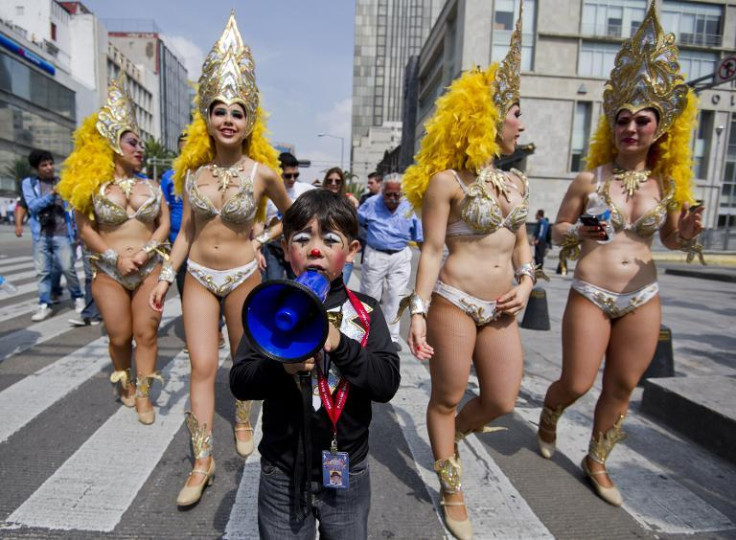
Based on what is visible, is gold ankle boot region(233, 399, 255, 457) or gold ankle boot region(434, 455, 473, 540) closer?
gold ankle boot region(434, 455, 473, 540)

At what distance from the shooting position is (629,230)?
2760mm

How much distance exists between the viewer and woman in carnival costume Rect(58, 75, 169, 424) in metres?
3.42

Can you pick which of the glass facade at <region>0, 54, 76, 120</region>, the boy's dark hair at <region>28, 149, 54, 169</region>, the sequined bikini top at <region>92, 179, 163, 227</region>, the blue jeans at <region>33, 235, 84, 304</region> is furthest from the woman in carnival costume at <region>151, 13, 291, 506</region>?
the glass facade at <region>0, 54, 76, 120</region>

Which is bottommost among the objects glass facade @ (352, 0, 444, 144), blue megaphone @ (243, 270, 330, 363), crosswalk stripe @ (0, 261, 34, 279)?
crosswalk stripe @ (0, 261, 34, 279)

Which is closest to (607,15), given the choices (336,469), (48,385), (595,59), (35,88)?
(595,59)

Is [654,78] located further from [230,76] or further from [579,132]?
[579,132]

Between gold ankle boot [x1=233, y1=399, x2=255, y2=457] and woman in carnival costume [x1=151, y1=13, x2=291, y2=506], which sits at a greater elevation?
woman in carnival costume [x1=151, y1=13, x2=291, y2=506]

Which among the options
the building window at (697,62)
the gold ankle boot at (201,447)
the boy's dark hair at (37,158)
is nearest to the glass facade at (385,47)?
the building window at (697,62)

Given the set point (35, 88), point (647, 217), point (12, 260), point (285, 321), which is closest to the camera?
point (285, 321)

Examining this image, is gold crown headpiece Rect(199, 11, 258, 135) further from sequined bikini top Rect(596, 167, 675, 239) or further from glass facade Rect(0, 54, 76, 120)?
glass facade Rect(0, 54, 76, 120)

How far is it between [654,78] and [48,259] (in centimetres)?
756

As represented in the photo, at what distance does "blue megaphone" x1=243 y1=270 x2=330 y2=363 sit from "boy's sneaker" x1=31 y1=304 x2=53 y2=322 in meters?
6.58

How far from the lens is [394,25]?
118 m

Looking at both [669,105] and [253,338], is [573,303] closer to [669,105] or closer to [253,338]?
[669,105]
